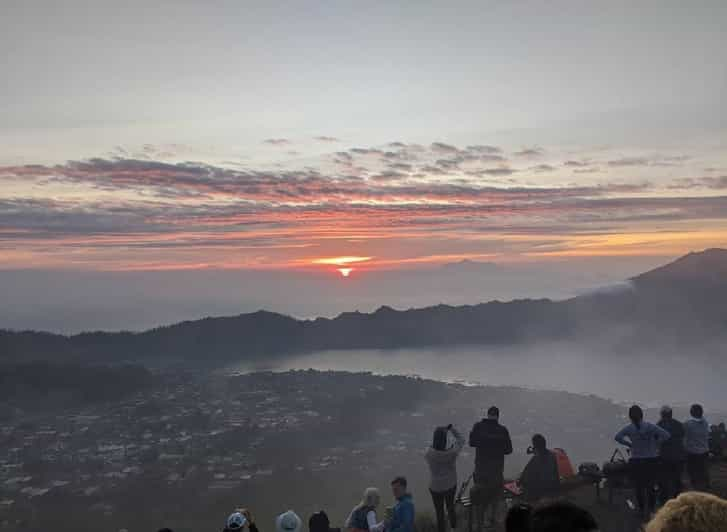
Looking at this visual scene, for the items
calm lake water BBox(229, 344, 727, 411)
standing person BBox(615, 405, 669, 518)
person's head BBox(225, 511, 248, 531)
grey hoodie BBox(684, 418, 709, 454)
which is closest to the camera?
person's head BBox(225, 511, 248, 531)

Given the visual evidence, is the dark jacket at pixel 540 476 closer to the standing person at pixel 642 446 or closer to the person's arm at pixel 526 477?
the person's arm at pixel 526 477

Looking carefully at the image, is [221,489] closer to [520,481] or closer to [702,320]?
[520,481]

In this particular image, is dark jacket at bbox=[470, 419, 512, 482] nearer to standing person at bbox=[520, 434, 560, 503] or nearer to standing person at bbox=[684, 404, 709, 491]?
standing person at bbox=[520, 434, 560, 503]

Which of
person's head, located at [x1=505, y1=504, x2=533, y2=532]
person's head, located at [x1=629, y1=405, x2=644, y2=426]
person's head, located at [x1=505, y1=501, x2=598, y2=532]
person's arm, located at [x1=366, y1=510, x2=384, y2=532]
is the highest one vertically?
person's head, located at [x1=505, y1=501, x2=598, y2=532]

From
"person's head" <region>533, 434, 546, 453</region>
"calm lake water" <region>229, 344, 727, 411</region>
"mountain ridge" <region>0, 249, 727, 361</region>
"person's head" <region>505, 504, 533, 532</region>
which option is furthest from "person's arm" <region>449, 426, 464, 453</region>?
"mountain ridge" <region>0, 249, 727, 361</region>

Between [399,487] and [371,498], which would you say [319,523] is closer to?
[371,498]

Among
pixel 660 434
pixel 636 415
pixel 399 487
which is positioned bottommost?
pixel 399 487

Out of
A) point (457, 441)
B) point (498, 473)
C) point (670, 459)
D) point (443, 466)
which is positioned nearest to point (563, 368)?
point (670, 459)

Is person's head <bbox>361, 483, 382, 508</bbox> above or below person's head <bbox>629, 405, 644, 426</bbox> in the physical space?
below
